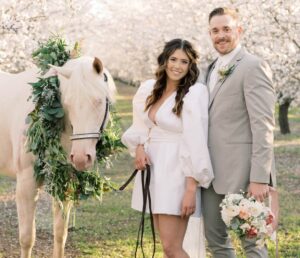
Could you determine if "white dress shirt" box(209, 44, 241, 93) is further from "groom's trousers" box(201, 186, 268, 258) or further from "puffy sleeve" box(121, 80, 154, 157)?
"groom's trousers" box(201, 186, 268, 258)

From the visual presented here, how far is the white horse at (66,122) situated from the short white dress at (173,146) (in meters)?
0.30

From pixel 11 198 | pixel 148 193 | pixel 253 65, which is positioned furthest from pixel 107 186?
pixel 11 198

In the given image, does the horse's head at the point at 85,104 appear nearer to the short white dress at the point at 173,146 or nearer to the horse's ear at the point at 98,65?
the horse's ear at the point at 98,65

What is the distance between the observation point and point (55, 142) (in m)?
4.17

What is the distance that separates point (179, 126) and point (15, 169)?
1.71m

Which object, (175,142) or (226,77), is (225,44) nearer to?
(226,77)

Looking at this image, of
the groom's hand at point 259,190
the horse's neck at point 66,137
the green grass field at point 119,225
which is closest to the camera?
the groom's hand at point 259,190

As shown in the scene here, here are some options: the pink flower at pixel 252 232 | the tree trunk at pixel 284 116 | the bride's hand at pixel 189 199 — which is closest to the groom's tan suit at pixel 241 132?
the bride's hand at pixel 189 199

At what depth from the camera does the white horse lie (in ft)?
12.4

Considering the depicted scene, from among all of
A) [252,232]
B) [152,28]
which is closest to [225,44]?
[252,232]

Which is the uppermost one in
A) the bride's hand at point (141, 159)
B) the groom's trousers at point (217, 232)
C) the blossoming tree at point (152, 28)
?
the blossoming tree at point (152, 28)

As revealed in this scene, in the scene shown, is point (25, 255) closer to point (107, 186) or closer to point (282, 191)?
point (107, 186)

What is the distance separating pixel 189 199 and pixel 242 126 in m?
0.56

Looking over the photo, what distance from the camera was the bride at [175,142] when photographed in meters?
3.44
